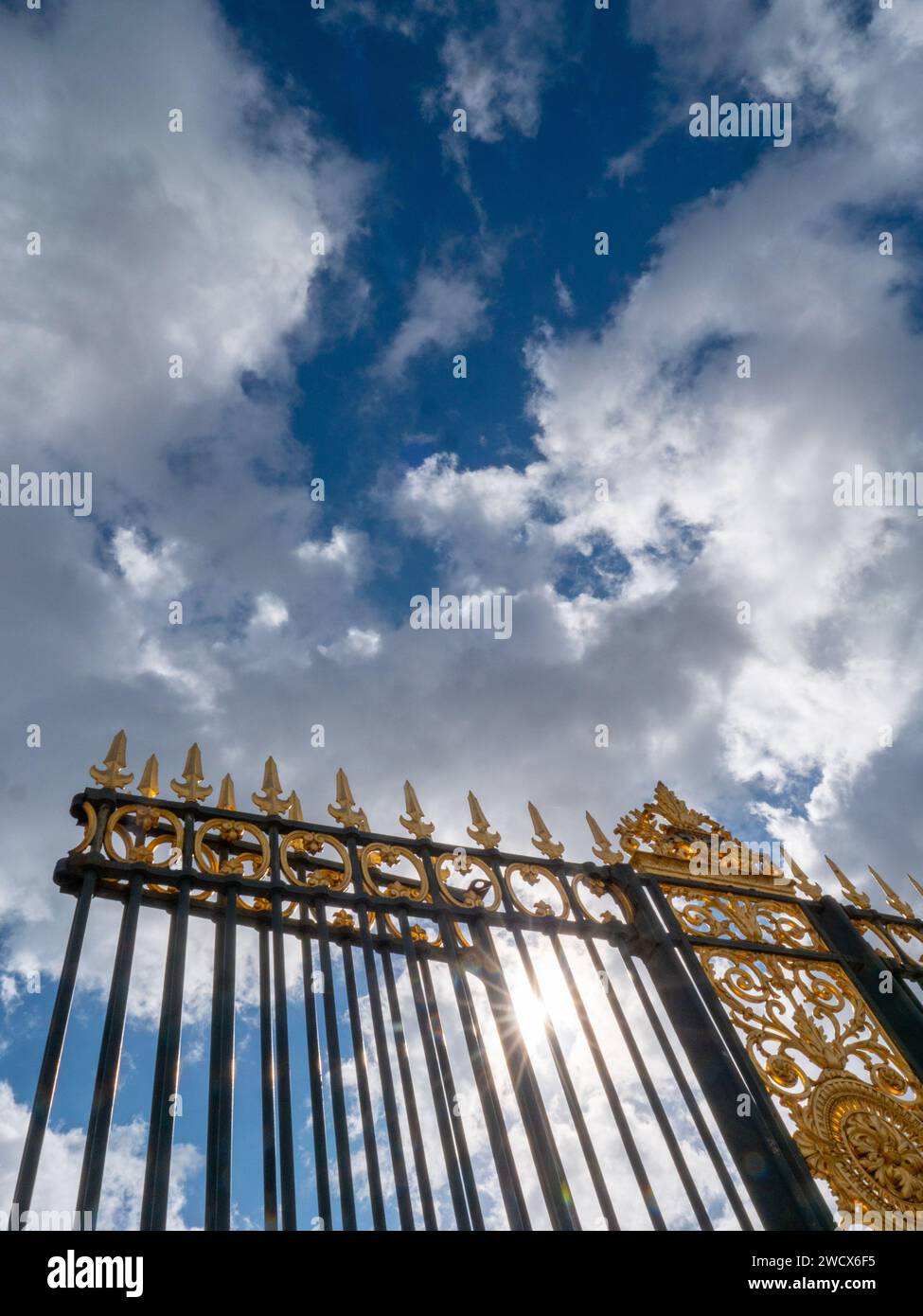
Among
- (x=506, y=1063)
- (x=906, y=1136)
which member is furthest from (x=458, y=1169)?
(x=906, y=1136)

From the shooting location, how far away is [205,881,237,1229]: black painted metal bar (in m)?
3.72

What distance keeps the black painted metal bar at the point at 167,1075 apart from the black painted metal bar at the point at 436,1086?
1.16 m

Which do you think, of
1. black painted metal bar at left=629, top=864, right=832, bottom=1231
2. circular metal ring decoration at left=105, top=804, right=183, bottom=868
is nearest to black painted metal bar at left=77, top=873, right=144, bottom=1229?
circular metal ring decoration at left=105, top=804, right=183, bottom=868

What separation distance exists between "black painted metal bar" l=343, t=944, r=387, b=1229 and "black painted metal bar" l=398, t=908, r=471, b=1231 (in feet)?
1.02

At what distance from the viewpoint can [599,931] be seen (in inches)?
225

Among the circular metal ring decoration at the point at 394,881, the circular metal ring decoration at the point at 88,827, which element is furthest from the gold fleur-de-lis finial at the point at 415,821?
the circular metal ring decoration at the point at 88,827

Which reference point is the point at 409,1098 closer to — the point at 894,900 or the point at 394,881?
the point at 394,881

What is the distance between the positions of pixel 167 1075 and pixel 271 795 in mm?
1778

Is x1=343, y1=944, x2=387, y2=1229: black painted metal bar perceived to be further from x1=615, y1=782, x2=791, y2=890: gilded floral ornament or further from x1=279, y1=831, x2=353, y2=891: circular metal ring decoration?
x1=615, y1=782, x2=791, y2=890: gilded floral ornament

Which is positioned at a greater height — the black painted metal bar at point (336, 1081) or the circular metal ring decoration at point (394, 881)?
the circular metal ring decoration at point (394, 881)

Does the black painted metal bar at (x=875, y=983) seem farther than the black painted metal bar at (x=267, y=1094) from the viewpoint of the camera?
Yes

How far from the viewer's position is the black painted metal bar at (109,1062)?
356cm

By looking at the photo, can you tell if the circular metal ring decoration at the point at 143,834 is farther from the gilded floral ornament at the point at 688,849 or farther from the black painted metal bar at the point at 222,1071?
the gilded floral ornament at the point at 688,849
